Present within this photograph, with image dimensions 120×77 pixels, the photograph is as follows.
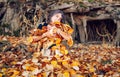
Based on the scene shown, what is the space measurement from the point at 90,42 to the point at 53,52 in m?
7.42

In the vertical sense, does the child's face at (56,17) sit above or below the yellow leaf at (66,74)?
above

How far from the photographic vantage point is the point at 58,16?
429 cm

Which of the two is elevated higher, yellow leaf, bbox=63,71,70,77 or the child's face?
the child's face

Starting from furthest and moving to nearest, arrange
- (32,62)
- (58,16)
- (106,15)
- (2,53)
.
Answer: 1. (106,15)
2. (2,53)
3. (58,16)
4. (32,62)

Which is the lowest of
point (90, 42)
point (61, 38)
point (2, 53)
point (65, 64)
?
point (90, 42)

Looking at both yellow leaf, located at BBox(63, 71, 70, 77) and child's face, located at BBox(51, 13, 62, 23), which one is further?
child's face, located at BBox(51, 13, 62, 23)

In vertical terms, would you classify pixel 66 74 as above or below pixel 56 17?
below

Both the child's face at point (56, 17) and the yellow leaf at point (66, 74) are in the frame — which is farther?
the child's face at point (56, 17)

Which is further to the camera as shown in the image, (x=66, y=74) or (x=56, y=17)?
(x=56, y=17)

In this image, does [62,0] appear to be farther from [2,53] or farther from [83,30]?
[2,53]

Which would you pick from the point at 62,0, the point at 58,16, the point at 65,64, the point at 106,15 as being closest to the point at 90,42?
the point at 106,15

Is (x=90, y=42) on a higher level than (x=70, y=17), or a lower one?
lower

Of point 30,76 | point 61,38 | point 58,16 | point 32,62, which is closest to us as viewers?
point 30,76

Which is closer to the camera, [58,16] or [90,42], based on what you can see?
[58,16]
